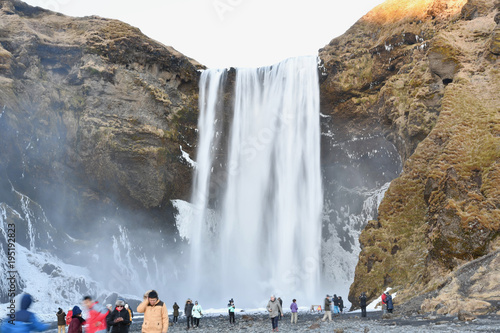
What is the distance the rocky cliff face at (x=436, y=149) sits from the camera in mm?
19516

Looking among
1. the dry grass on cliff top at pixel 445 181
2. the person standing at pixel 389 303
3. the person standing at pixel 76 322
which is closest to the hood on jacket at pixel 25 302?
the person standing at pixel 76 322

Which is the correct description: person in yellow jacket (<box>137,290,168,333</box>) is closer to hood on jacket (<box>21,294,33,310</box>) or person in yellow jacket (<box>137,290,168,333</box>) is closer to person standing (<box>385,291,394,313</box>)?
hood on jacket (<box>21,294,33,310</box>)

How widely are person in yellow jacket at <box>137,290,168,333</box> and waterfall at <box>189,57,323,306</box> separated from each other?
33.2 metres

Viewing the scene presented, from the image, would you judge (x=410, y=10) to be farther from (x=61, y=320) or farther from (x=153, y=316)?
(x=153, y=316)

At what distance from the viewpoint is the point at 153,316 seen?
21.5 ft

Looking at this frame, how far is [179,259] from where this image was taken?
42656mm

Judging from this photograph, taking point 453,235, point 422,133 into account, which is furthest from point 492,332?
point 422,133

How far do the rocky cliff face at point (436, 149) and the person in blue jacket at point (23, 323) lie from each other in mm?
13422

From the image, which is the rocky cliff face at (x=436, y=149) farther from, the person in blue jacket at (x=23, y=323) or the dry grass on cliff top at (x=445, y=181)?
the person in blue jacket at (x=23, y=323)

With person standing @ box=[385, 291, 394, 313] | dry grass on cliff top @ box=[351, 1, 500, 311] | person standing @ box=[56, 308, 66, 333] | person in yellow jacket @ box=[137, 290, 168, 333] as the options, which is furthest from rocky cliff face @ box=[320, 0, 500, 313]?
person standing @ box=[56, 308, 66, 333]

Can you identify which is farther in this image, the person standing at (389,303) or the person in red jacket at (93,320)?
the person standing at (389,303)

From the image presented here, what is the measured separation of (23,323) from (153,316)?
Answer: 5.87 ft

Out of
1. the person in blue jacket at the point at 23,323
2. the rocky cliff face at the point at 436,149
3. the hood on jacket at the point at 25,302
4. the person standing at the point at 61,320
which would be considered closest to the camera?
the person in blue jacket at the point at 23,323

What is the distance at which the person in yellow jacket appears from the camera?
6547 millimetres
